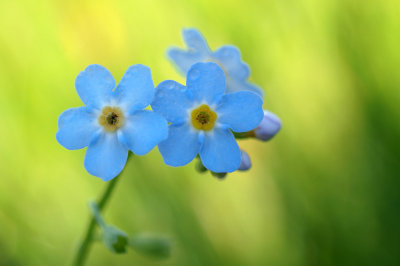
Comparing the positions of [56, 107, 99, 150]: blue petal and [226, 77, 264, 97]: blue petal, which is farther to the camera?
[226, 77, 264, 97]: blue petal

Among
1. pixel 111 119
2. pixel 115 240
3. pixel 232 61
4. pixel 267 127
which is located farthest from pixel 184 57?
pixel 115 240

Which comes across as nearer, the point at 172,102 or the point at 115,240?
the point at 172,102

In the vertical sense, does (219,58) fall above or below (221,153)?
above

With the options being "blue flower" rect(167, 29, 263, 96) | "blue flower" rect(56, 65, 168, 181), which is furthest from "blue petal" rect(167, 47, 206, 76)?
"blue flower" rect(56, 65, 168, 181)

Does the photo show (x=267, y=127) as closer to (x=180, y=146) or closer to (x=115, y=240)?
(x=180, y=146)

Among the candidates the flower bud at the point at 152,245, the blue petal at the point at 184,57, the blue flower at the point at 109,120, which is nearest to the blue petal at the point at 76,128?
the blue flower at the point at 109,120

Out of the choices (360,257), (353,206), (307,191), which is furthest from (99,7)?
(360,257)

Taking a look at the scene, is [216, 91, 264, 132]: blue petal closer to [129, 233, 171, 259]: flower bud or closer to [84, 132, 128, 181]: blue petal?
[84, 132, 128, 181]: blue petal
